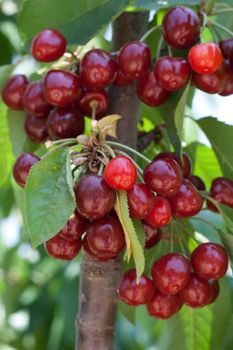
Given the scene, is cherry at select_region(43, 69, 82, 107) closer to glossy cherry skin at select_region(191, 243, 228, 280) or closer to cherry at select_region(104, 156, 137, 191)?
cherry at select_region(104, 156, 137, 191)

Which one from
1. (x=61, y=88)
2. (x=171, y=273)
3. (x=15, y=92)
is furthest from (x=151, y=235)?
(x=15, y=92)

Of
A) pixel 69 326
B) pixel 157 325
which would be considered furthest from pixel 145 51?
pixel 69 326

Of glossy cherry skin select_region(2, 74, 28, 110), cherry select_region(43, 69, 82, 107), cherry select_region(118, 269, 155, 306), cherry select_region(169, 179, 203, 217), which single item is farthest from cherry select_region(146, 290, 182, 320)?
glossy cherry skin select_region(2, 74, 28, 110)

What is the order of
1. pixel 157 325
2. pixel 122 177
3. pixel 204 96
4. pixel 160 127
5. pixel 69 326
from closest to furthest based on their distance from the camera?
pixel 122 177 → pixel 160 127 → pixel 157 325 → pixel 69 326 → pixel 204 96

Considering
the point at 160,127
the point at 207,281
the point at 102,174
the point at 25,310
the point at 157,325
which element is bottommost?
the point at 25,310

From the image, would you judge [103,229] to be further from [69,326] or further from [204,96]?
[204,96]

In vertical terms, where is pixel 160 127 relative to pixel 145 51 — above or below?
below

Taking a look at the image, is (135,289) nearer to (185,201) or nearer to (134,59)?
(185,201)

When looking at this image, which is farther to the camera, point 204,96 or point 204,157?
point 204,96
